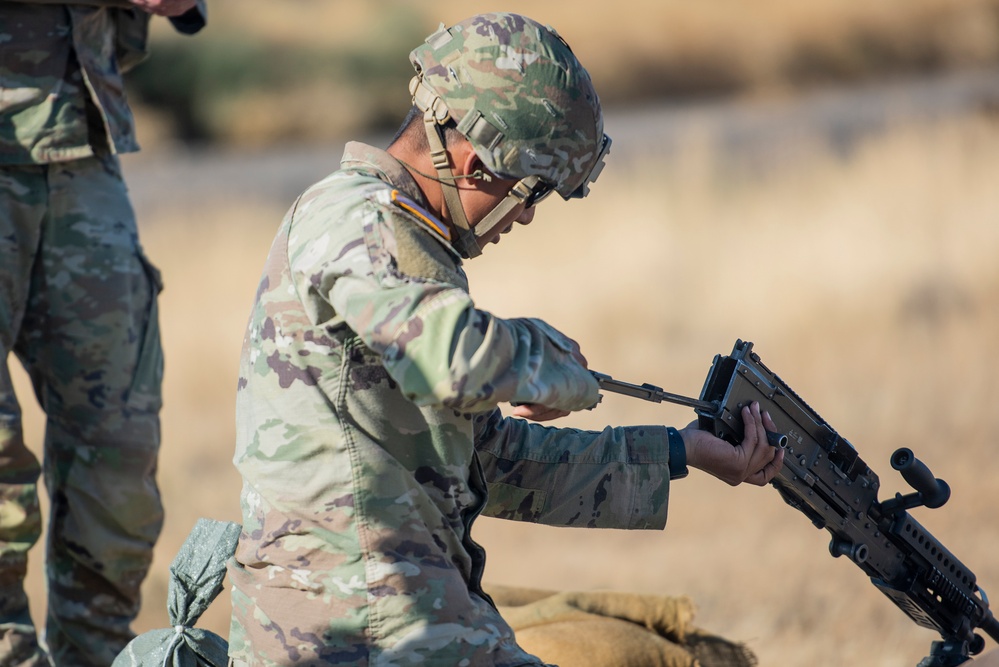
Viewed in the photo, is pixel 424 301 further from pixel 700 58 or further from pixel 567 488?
pixel 700 58

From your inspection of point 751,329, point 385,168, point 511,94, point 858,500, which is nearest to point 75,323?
point 385,168

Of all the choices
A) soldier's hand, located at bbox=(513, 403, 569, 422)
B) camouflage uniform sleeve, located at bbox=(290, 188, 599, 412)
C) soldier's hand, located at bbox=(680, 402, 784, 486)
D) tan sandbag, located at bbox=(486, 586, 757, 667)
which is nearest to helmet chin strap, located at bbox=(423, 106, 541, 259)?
A: camouflage uniform sleeve, located at bbox=(290, 188, 599, 412)

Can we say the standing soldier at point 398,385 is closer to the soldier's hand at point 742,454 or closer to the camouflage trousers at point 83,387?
the soldier's hand at point 742,454

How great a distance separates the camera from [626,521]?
9.02ft

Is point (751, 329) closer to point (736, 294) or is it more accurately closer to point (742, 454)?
point (736, 294)

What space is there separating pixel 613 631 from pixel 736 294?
541 cm

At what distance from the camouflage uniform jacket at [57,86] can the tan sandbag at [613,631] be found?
5.88 feet

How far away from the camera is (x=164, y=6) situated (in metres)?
3.76

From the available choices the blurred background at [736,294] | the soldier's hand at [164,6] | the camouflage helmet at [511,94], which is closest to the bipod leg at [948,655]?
the blurred background at [736,294]

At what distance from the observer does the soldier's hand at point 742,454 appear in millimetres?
2684

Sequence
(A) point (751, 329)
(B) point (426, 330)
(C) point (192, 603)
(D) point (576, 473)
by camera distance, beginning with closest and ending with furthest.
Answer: (B) point (426, 330) → (C) point (192, 603) → (D) point (576, 473) → (A) point (751, 329)

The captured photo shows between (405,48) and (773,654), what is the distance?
18.8 metres

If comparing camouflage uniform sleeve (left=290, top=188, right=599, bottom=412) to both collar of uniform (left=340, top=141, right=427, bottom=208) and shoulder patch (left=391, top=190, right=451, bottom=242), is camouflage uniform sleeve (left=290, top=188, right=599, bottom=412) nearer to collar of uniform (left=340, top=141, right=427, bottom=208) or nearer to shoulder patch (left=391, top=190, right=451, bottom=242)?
shoulder patch (left=391, top=190, right=451, bottom=242)

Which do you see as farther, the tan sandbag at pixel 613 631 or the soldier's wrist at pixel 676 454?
the tan sandbag at pixel 613 631
